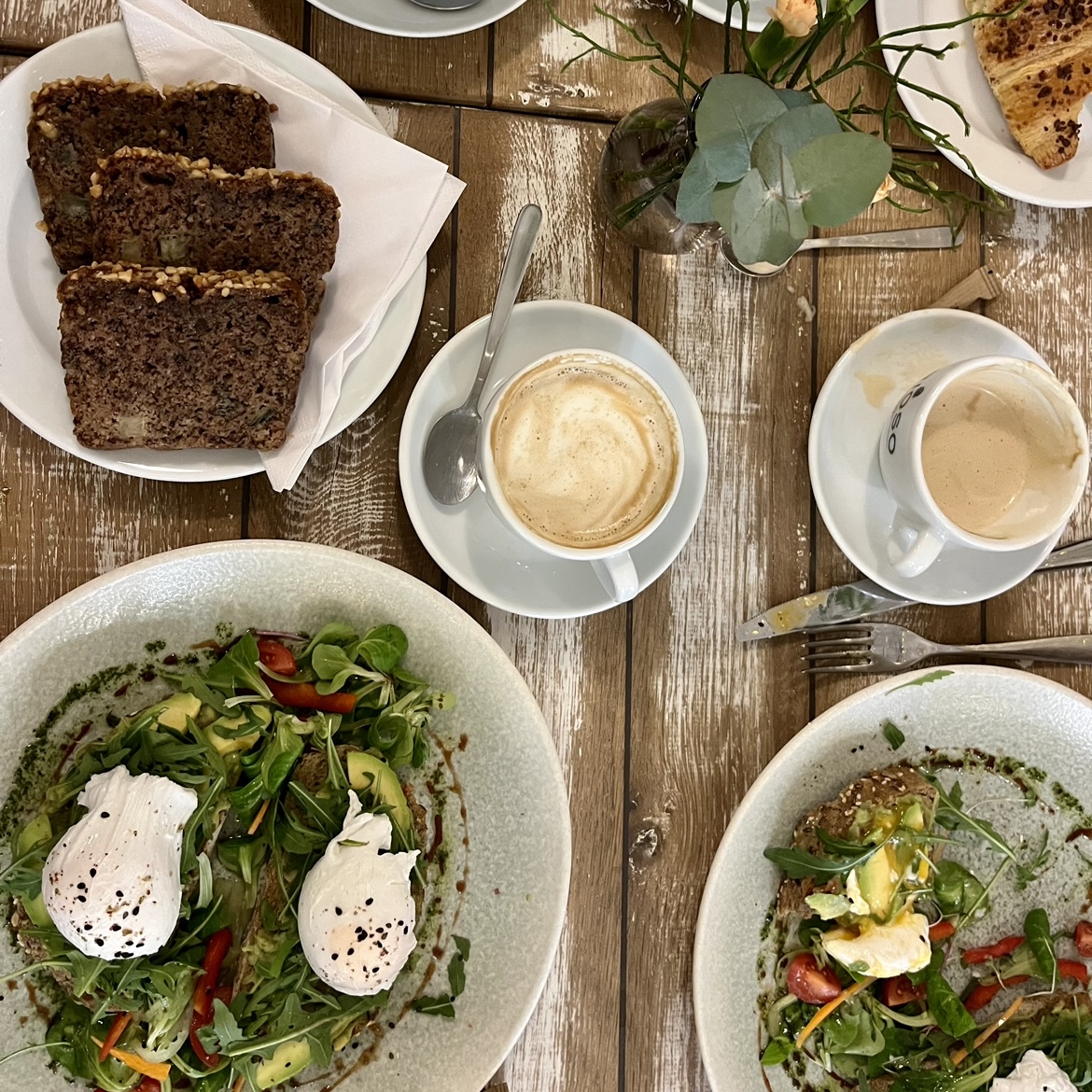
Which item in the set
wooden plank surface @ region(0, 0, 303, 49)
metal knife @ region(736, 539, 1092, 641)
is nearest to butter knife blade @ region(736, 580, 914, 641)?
metal knife @ region(736, 539, 1092, 641)

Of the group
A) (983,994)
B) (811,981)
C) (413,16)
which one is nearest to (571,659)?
(811,981)

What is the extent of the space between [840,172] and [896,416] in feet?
1.51

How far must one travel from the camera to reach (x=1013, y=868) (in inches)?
53.6

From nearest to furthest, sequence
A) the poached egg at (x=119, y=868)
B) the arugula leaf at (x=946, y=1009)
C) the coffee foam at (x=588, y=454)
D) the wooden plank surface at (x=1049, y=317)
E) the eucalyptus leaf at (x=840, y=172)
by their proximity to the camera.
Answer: the eucalyptus leaf at (x=840, y=172)
the poached egg at (x=119, y=868)
the coffee foam at (x=588, y=454)
the arugula leaf at (x=946, y=1009)
the wooden plank surface at (x=1049, y=317)

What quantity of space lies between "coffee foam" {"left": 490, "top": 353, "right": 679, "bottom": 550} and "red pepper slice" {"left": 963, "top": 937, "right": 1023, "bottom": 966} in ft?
2.48

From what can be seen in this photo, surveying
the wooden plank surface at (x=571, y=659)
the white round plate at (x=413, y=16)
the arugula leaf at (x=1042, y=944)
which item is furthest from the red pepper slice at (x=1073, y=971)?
the white round plate at (x=413, y=16)

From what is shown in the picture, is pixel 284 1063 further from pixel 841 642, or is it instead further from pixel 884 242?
pixel 884 242

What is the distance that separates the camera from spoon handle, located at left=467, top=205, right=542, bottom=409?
1194mm

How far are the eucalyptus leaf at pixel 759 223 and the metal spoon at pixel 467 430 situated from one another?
34cm

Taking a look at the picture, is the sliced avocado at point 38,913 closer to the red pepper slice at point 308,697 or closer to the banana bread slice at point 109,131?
the red pepper slice at point 308,697

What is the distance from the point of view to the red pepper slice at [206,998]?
1181mm

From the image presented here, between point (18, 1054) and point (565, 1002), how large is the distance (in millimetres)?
659

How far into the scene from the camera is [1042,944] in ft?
4.31

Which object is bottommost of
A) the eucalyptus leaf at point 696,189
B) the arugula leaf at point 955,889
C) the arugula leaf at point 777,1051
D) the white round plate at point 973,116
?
the arugula leaf at point 777,1051
